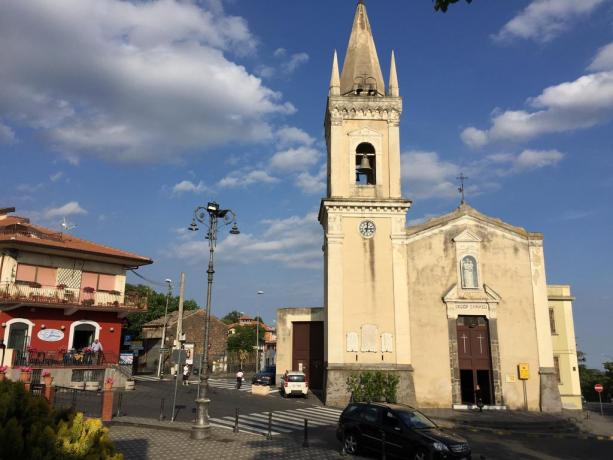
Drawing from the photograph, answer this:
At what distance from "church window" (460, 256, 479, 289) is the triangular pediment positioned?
37.5 inches

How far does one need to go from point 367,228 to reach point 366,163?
13.0 ft

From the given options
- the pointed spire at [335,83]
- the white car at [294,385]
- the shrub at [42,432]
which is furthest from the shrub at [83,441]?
the pointed spire at [335,83]

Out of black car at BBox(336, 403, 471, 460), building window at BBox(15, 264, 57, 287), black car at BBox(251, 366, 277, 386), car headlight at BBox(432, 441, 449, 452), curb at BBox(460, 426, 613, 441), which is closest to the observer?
car headlight at BBox(432, 441, 449, 452)

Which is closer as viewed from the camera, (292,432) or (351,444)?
(351,444)

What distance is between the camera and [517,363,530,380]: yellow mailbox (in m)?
25.5

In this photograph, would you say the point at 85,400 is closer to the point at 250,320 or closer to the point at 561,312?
the point at 561,312

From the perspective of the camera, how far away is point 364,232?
27312 mm

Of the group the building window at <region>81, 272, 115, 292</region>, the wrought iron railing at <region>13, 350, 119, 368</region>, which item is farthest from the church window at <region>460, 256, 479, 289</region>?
the building window at <region>81, 272, 115, 292</region>

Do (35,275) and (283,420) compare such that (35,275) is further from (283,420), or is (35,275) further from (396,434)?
(396,434)

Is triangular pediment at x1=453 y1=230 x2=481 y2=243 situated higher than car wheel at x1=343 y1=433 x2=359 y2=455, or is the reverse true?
triangular pediment at x1=453 y1=230 x2=481 y2=243

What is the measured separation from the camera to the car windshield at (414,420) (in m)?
12.7

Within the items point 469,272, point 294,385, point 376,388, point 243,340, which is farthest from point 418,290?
point 243,340

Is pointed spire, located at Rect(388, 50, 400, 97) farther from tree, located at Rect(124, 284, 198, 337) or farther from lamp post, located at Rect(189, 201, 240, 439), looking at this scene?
tree, located at Rect(124, 284, 198, 337)

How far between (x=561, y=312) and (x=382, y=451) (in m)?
23.7
